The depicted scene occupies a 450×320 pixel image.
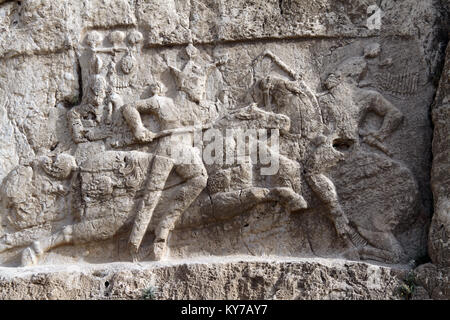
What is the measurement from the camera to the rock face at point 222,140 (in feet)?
24.8

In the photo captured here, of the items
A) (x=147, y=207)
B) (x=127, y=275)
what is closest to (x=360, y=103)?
(x=147, y=207)

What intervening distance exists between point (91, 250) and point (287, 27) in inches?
114

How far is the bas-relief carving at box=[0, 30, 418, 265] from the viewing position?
7652 millimetres

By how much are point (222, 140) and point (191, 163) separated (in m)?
0.39

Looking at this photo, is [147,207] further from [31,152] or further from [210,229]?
[31,152]

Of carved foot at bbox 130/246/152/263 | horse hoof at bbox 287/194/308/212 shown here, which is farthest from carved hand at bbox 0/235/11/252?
horse hoof at bbox 287/194/308/212

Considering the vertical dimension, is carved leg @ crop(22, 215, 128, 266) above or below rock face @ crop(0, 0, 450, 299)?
below

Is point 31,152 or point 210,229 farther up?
point 31,152

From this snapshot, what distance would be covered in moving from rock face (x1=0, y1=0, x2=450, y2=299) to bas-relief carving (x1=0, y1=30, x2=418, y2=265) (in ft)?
0.05

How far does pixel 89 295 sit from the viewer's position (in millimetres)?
7465

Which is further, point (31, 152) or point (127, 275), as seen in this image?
point (31, 152)

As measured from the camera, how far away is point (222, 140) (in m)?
7.89

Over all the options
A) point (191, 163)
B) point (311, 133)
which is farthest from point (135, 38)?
point (311, 133)

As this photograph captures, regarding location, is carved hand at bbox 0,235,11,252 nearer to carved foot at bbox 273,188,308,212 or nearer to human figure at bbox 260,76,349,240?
carved foot at bbox 273,188,308,212
